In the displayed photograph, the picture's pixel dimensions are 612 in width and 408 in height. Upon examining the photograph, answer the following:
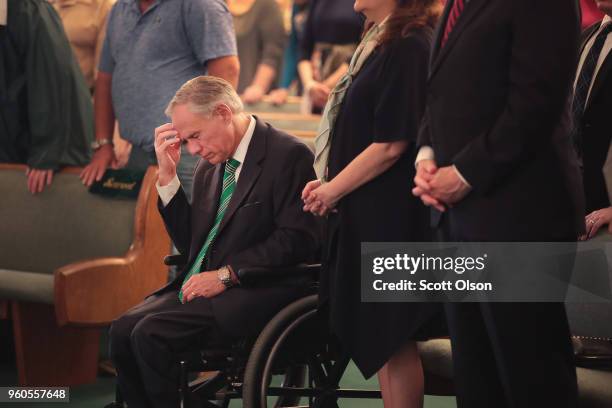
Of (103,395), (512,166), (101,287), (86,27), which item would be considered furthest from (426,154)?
(86,27)

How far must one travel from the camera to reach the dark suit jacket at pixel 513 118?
1832mm

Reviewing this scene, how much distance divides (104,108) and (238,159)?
1281 millimetres

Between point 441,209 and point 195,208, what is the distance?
3.55 feet

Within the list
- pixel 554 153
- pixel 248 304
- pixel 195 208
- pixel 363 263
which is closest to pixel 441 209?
pixel 554 153

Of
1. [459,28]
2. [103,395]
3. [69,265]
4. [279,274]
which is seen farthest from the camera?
[103,395]

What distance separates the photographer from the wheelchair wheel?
2.42 meters

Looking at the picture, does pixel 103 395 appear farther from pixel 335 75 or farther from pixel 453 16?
pixel 453 16

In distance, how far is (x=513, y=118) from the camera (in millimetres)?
1840

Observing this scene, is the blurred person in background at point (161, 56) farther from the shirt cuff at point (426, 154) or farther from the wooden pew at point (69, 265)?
the shirt cuff at point (426, 154)

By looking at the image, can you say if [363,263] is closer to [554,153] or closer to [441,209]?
[441,209]

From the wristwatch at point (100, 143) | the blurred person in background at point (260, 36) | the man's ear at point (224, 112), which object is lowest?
the man's ear at point (224, 112)

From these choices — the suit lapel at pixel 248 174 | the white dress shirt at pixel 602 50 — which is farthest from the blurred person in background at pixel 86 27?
the white dress shirt at pixel 602 50

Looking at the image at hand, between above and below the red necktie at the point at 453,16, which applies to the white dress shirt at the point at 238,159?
below

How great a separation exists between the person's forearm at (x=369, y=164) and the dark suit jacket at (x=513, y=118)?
0.37m
